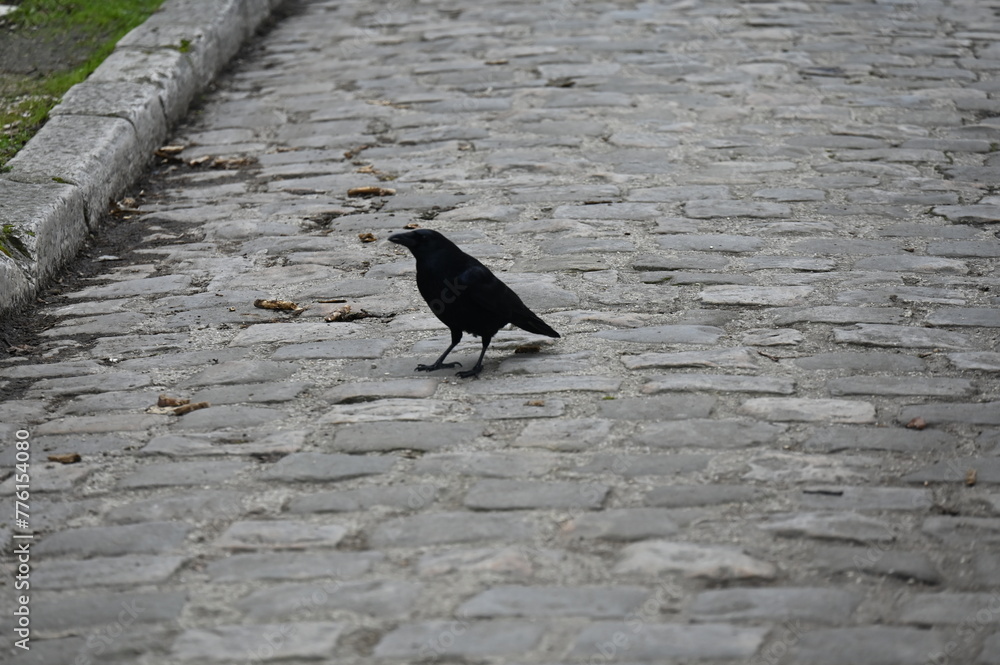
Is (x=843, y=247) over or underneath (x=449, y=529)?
underneath

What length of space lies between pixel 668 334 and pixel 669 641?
6.02ft

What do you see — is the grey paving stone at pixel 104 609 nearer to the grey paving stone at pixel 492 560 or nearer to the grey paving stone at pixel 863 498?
the grey paving stone at pixel 492 560

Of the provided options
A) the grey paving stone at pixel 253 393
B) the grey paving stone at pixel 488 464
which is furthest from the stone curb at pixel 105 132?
the grey paving stone at pixel 488 464

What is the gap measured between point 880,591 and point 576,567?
689mm

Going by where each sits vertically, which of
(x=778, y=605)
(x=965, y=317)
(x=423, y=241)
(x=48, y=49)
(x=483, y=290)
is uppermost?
(x=48, y=49)

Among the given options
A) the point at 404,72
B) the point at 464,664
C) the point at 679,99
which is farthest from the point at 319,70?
the point at 464,664

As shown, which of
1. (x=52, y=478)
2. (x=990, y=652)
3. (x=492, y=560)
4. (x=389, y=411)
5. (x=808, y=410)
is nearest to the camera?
(x=990, y=652)

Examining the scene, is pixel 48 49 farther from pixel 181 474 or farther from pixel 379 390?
pixel 181 474

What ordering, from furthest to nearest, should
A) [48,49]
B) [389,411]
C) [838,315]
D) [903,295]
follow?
1. [48,49]
2. [903,295]
3. [838,315]
4. [389,411]

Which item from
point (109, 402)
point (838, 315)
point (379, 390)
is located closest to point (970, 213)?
point (838, 315)

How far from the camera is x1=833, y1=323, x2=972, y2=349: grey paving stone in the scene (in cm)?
396

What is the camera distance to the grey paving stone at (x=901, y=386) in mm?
3602

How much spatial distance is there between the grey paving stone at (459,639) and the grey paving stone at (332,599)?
0.29ft

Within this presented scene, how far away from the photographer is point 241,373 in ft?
13.0
